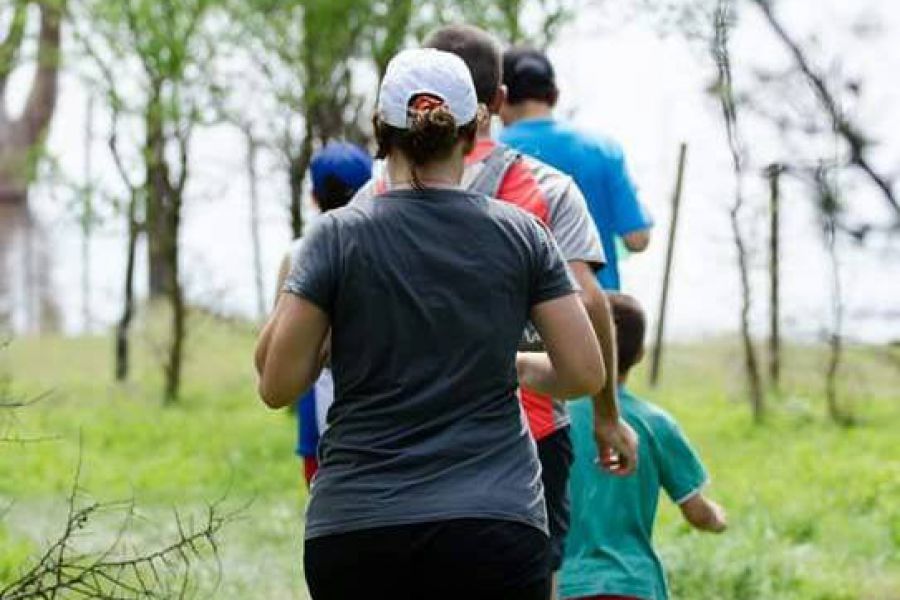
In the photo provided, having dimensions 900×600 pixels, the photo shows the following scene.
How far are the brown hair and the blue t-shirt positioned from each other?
7.59ft

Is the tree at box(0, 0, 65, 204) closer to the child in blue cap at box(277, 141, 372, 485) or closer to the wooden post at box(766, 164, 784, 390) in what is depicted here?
the wooden post at box(766, 164, 784, 390)

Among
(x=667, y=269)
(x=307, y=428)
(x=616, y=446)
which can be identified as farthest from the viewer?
(x=667, y=269)

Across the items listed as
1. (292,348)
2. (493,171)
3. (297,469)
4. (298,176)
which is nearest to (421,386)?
(292,348)

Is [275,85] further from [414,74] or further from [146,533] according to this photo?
[414,74]

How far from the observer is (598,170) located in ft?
22.0

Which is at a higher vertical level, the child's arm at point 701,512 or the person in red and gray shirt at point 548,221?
the person in red and gray shirt at point 548,221

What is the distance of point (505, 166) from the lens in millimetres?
5250

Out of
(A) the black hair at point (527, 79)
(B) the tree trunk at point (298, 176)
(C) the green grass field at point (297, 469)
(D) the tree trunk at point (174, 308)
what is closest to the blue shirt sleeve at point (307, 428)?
(C) the green grass field at point (297, 469)

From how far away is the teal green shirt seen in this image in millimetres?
5918

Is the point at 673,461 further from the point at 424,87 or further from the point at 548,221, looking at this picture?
the point at 424,87

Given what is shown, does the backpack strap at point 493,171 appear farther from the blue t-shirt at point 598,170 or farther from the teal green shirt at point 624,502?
the blue t-shirt at point 598,170

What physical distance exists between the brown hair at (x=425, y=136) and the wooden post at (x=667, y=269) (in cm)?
1534

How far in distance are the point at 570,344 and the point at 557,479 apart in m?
1.21

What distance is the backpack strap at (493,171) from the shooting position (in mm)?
5191
